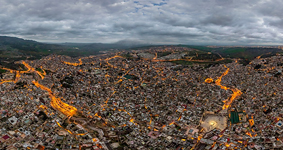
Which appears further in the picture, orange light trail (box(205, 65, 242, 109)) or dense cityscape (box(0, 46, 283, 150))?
orange light trail (box(205, 65, 242, 109))

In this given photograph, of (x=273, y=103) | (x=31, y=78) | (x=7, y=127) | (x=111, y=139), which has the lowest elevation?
(x=111, y=139)

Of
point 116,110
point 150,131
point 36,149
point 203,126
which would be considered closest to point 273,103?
point 203,126

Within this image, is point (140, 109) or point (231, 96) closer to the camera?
point (140, 109)

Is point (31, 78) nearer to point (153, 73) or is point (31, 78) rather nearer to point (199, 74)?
point (153, 73)

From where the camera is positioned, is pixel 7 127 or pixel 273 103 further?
pixel 273 103

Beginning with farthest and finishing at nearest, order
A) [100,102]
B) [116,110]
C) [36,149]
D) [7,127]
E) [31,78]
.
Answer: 1. [31,78]
2. [100,102]
3. [116,110]
4. [7,127]
5. [36,149]

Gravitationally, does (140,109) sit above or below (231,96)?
below

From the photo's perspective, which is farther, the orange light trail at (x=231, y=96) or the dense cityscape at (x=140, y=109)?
the orange light trail at (x=231, y=96)

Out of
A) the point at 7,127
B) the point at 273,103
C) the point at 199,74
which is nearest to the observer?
the point at 7,127
